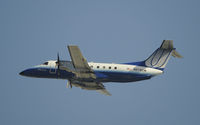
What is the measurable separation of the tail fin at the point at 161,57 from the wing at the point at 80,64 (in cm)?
703

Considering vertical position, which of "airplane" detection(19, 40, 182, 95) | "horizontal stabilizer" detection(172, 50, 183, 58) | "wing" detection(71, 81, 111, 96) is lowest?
"wing" detection(71, 81, 111, 96)

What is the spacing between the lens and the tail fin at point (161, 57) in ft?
151

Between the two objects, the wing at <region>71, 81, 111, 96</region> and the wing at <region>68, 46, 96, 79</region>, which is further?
the wing at <region>71, 81, 111, 96</region>

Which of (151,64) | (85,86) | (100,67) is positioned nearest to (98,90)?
(85,86)

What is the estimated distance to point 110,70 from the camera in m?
46.1

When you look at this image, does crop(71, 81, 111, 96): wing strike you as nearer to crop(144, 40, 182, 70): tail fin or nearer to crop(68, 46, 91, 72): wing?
crop(68, 46, 91, 72): wing

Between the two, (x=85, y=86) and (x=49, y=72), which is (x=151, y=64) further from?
(x=49, y=72)

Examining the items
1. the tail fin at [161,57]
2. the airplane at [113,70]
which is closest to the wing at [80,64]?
the airplane at [113,70]

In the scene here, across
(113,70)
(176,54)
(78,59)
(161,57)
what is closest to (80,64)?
(78,59)

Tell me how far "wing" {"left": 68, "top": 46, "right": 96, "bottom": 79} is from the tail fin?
23.1 ft

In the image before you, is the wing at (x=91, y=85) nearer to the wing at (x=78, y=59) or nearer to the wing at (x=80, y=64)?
the wing at (x=80, y=64)

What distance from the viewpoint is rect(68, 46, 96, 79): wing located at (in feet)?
138

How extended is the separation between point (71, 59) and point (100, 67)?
182 inches

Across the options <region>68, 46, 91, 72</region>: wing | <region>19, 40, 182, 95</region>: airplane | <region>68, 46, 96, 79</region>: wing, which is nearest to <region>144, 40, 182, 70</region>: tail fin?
<region>19, 40, 182, 95</region>: airplane
